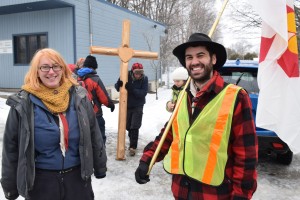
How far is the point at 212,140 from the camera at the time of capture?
2.01 meters

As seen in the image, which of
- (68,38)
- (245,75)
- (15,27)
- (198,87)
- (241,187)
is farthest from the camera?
(15,27)

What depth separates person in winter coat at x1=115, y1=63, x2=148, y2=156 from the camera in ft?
19.6

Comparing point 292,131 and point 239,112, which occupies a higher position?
point 239,112

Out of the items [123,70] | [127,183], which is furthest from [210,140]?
[123,70]

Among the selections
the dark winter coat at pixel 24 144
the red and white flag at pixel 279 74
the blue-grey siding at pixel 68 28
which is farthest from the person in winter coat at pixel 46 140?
the blue-grey siding at pixel 68 28

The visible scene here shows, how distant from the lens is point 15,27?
13.9m

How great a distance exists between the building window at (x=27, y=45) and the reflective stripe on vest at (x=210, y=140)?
12.4 metres

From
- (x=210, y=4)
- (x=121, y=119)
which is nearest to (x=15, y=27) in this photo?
(x=121, y=119)

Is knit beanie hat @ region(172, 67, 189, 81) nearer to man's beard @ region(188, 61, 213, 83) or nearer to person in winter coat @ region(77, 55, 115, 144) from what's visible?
person in winter coat @ region(77, 55, 115, 144)

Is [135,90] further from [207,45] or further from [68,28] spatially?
[68,28]

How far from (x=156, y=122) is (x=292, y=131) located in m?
6.69

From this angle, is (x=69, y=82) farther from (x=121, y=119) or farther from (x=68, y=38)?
(x=68, y=38)

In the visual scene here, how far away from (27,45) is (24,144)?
12.6 metres

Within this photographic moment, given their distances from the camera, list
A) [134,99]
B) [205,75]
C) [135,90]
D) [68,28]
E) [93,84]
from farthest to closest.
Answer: [68,28] < [134,99] < [135,90] < [93,84] < [205,75]
